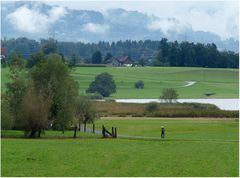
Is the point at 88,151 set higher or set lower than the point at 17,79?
lower

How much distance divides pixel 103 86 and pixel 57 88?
368 feet

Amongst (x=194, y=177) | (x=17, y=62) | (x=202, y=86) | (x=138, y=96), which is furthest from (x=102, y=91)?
(x=194, y=177)

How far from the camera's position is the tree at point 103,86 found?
164 meters

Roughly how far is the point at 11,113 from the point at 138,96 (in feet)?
374

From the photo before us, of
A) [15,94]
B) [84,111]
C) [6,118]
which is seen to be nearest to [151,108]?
[84,111]

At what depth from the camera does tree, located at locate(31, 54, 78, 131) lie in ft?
175

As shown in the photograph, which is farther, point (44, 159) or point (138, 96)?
point (138, 96)

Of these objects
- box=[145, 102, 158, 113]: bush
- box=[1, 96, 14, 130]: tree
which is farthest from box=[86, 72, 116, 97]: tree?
box=[1, 96, 14, 130]: tree

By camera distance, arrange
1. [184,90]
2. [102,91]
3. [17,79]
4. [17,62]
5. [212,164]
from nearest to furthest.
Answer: [212,164], [17,79], [17,62], [102,91], [184,90]

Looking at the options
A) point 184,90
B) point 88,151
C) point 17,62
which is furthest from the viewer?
point 184,90

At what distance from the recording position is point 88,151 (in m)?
33.8

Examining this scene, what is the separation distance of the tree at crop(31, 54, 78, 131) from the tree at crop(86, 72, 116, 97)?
351 feet

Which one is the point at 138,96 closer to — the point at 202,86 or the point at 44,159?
the point at 202,86

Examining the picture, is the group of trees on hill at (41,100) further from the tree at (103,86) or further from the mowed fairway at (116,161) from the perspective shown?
the tree at (103,86)
